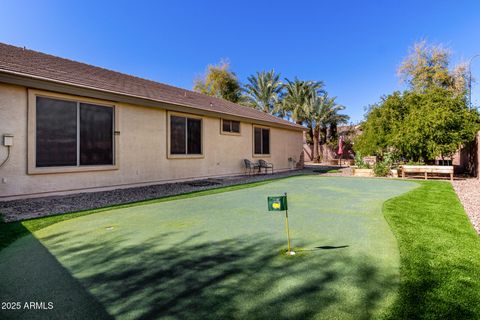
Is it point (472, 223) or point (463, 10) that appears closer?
point (472, 223)

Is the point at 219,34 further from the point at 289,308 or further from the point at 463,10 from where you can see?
the point at 289,308

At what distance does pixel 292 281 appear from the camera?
8.40 ft

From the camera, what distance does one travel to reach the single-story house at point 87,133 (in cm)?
720

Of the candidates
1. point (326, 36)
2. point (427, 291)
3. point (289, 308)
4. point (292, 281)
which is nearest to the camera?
point (289, 308)

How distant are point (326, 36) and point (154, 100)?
→ 19434 millimetres

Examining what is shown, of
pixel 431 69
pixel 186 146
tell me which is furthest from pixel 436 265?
pixel 431 69

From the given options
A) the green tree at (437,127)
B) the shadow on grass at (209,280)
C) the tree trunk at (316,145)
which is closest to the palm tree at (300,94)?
the tree trunk at (316,145)

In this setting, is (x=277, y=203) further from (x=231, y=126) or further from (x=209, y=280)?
(x=231, y=126)

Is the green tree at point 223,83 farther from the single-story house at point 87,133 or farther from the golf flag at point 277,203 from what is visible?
the golf flag at point 277,203

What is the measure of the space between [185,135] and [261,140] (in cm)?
→ 604

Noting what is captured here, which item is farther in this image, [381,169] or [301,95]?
[301,95]

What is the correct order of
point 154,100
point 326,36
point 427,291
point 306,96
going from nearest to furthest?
1. point 427,291
2. point 154,100
3. point 326,36
4. point 306,96

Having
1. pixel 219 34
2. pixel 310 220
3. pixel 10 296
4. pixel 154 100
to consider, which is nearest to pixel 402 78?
pixel 219 34

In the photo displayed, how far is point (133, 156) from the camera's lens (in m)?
9.98
